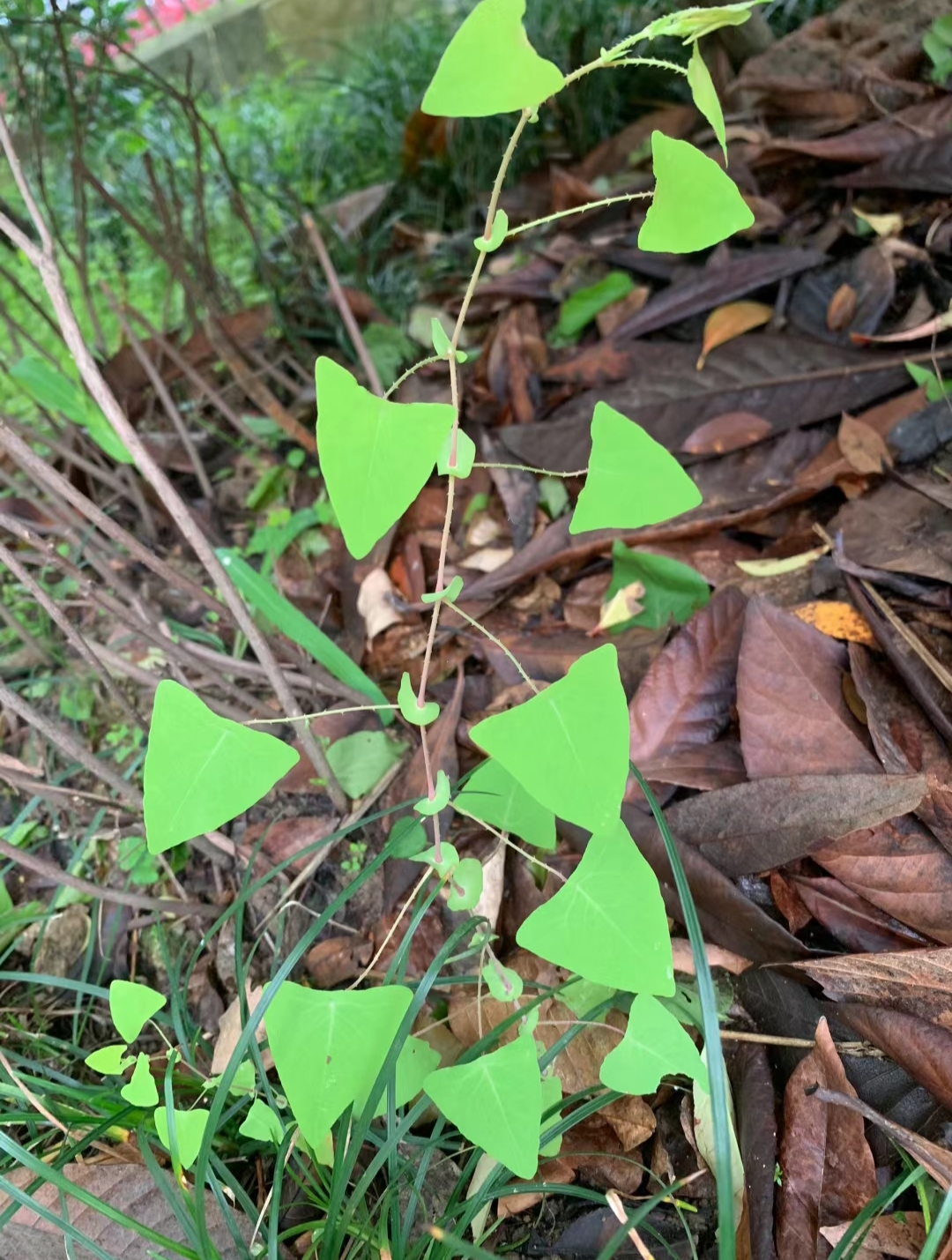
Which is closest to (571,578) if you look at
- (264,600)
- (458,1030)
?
(264,600)

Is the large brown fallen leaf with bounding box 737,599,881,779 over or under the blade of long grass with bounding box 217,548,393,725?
under

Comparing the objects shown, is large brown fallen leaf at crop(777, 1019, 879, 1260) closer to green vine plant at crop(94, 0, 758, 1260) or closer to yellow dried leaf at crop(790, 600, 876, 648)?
green vine plant at crop(94, 0, 758, 1260)

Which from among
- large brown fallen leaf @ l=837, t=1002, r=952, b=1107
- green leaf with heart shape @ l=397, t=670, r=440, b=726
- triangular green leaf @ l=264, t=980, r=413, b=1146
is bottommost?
large brown fallen leaf @ l=837, t=1002, r=952, b=1107

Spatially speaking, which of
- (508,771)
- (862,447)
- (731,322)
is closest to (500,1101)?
(508,771)

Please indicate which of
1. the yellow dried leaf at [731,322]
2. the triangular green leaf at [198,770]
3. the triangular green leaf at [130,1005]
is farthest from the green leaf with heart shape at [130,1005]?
the yellow dried leaf at [731,322]

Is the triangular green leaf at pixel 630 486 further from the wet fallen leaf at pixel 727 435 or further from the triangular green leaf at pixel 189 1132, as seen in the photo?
the wet fallen leaf at pixel 727 435

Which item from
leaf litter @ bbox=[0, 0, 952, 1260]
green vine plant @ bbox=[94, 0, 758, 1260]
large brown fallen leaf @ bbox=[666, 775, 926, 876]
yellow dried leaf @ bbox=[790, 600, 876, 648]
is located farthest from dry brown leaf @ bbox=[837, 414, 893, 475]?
green vine plant @ bbox=[94, 0, 758, 1260]

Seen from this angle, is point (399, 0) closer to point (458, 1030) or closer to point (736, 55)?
point (736, 55)

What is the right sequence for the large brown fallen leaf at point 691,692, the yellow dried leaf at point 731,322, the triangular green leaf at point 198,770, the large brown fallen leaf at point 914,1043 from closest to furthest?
the triangular green leaf at point 198,770 → the large brown fallen leaf at point 914,1043 → the large brown fallen leaf at point 691,692 → the yellow dried leaf at point 731,322
